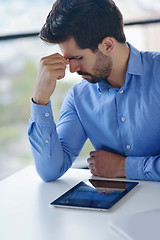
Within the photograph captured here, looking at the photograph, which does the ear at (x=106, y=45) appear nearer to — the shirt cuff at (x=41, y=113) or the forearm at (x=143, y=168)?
the shirt cuff at (x=41, y=113)

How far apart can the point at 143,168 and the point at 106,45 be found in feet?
1.75

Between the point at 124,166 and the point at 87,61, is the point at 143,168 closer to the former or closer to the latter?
the point at 124,166

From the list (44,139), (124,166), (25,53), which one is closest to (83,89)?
(44,139)

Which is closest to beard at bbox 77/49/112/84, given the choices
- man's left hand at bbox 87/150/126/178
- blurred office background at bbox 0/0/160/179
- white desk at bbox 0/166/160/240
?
man's left hand at bbox 87/150/126/178

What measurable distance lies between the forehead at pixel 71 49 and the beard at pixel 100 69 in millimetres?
54

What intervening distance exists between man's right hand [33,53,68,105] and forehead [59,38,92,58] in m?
0.03

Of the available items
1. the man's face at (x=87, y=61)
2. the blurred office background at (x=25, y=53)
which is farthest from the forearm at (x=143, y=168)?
the blurred office background at (x=25, y=53)

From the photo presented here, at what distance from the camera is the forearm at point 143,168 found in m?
1.49

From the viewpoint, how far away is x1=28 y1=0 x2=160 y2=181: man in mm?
1635

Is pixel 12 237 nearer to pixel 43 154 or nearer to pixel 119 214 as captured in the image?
pixel 119 214

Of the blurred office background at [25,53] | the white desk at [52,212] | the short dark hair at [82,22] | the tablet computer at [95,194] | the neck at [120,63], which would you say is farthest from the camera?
the blurred office background at [25,53]

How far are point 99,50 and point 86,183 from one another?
55 centimetres

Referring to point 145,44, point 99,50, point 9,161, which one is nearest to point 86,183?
point 99,50

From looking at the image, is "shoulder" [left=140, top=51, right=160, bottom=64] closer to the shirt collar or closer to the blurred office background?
the shirt collar
